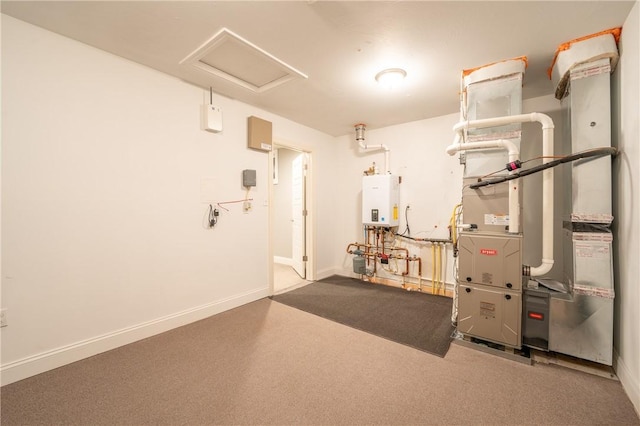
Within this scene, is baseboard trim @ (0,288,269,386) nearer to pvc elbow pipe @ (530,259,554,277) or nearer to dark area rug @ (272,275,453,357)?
dark area rug @ (272,275,453,357)

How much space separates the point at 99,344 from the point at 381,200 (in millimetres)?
3611

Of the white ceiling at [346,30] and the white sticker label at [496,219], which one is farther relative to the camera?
the white sticker label at [496,219]

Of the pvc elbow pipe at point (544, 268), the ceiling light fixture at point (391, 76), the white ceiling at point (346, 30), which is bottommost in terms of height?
the pvc elbow pipe at point (544, 268)

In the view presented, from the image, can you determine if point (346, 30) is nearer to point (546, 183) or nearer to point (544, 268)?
point (546, 183)

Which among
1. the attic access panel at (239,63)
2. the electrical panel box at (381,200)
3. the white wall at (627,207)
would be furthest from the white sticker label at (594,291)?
the attic access panel at (239,63)

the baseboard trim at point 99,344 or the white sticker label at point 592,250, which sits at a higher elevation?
the white sticker label at point 592,250

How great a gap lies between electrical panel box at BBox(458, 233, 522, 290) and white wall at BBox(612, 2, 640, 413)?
591mm

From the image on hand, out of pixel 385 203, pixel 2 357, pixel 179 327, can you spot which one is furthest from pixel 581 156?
pixel 2 357

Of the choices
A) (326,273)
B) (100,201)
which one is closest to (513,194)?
(326,273)

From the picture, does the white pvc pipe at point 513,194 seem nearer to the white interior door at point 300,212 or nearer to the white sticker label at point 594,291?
the white sticker label at point 594,291

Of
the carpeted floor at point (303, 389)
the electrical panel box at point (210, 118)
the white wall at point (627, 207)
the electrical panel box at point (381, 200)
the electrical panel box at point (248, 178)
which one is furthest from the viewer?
the electrical panel box at point (381, 200)

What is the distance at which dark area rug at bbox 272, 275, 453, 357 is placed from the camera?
252cm

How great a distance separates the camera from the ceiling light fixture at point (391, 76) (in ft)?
8.27

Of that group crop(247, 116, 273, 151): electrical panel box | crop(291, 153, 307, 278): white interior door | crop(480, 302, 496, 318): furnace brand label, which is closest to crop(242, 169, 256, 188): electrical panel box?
crop(247, 116, 273, 151): electrical panel box
